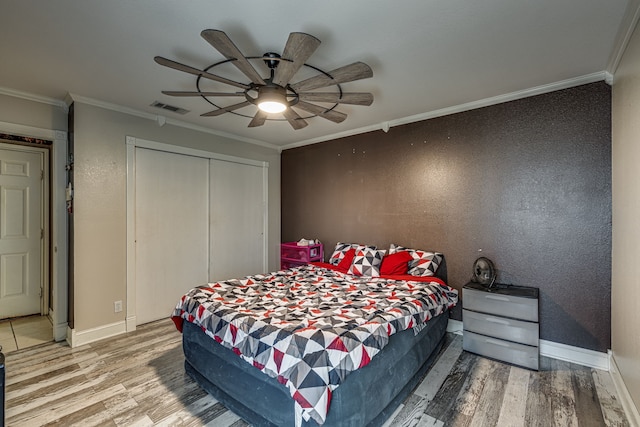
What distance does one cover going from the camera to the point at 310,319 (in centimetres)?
198

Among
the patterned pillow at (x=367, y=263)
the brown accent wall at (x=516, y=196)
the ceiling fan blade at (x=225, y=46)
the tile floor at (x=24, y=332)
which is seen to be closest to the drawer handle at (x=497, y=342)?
the brown accent wall at (x=516, y=196)

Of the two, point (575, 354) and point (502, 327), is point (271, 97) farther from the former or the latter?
point (575, 354)

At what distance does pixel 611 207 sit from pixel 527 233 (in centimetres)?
63

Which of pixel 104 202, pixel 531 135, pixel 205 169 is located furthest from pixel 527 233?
pixel 104 202

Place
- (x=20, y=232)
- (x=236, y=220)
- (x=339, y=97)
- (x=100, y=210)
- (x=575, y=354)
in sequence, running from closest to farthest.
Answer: (x=339, y=97) → (x=575, y=354) → (x=100, y=210) → (x=20, y=232) → (x=236, y=220)

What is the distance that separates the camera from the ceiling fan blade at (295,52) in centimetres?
156

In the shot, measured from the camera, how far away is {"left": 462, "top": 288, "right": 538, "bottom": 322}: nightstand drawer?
98.1 inches

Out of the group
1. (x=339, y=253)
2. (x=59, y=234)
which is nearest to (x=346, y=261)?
(x=339, y=253)

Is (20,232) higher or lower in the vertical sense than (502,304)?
higher

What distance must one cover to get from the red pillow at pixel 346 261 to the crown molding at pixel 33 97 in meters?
3.52

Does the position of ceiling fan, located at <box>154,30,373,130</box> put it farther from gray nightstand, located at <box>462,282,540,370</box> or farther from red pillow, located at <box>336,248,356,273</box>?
gray nightstand, located at <box>462,282,540,370</box>

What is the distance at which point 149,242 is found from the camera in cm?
354

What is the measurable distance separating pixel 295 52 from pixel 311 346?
5.49 ft

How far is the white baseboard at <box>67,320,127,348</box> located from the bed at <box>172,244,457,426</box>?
1.32 metres
